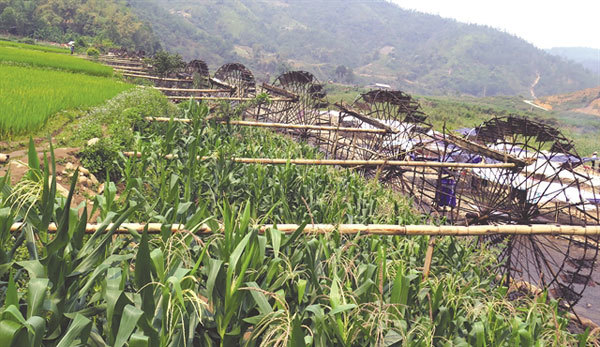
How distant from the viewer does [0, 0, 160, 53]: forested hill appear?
60.3 meters

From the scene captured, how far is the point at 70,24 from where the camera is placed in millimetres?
75438

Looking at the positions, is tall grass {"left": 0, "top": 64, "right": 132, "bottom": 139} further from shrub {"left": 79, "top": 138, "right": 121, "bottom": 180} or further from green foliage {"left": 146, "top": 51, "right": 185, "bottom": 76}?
green foliage {"left": 146, "top": 51, "right": 185, "bottom": 76}

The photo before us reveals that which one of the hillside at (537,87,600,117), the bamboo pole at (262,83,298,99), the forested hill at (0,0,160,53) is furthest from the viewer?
the hillside at (537,87,600,117)

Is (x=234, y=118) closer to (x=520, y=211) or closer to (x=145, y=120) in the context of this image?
(x=145, y=120)

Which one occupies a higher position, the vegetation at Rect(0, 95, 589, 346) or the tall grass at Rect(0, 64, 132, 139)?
the tall grass at Rect(0, 64, 132, 139)

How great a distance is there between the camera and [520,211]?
641 centimetres

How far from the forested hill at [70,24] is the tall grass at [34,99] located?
159 ft

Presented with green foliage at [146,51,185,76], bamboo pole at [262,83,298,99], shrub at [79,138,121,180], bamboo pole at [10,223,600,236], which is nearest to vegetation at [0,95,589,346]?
bamboo pole at [10,223,600,236]

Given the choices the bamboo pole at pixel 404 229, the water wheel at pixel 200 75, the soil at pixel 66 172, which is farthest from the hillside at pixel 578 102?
the soil at pixel 66 172

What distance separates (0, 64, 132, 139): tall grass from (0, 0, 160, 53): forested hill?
48581 mm

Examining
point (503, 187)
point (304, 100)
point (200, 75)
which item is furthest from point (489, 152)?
point (200, 75)

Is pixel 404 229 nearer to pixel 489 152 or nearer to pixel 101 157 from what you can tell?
pixel 489 152

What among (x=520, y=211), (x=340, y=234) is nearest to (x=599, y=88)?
(x=520, y=211)

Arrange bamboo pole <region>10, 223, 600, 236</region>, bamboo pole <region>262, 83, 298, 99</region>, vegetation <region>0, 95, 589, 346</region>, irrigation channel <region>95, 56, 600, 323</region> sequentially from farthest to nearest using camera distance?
1. bamboo pole <region>262, 83, 298, 99</region>
2. irrigation channel <region>95, 56, 600, 323</region>
3. bamboo pole <region>10, 223, 600, 236</region>
4. vegetation <region>0, 95, 589, 346</region>
